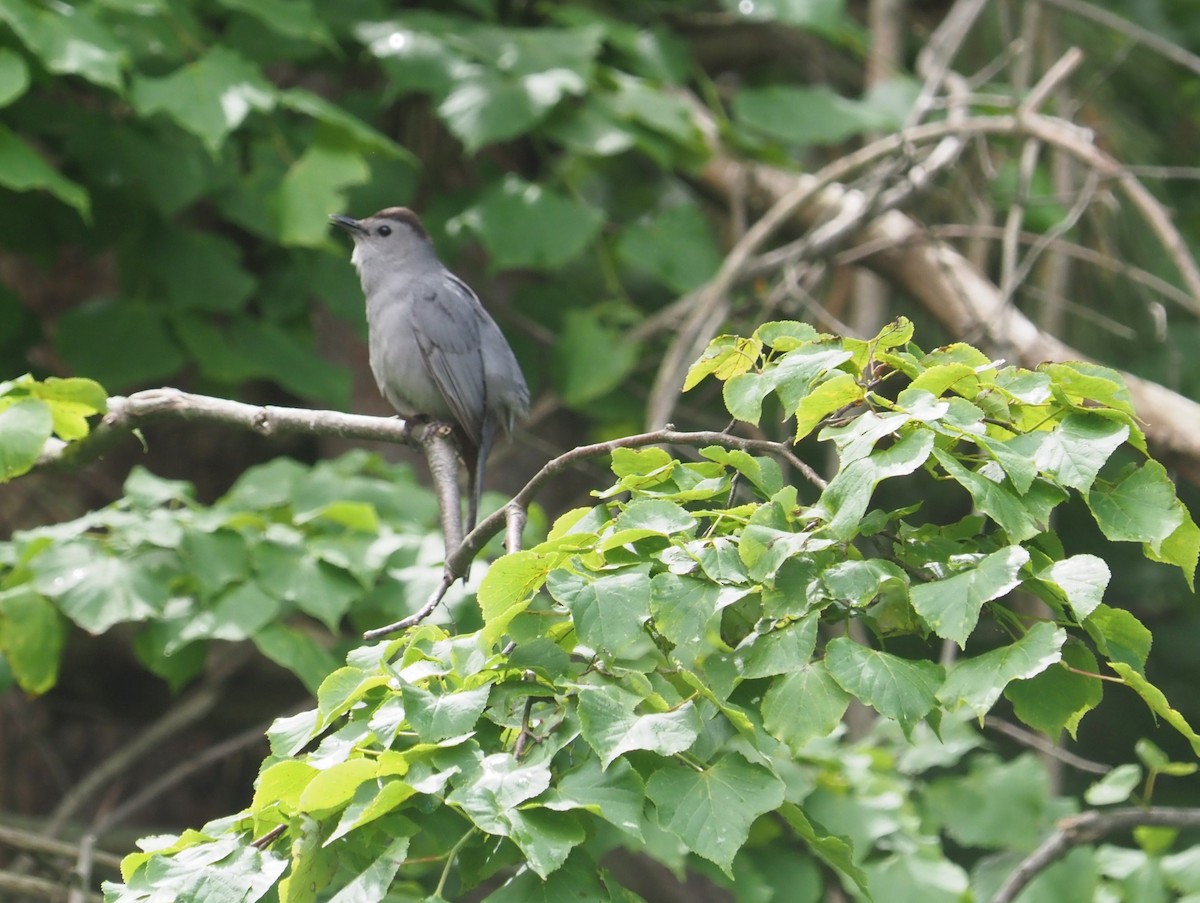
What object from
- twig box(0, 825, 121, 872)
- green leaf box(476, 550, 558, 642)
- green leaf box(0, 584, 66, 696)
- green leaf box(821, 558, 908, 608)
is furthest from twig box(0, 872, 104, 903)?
green leaf box(821, 558, 908, 608)

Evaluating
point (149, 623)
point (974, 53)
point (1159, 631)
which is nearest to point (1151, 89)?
point (974, 53)

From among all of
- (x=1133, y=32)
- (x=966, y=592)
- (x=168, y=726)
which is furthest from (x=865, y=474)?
(x=1133, y=32)

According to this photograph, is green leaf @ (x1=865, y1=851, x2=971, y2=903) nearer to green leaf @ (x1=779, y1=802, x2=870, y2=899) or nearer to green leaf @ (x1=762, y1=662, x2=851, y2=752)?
green leaf @ (x1=779, y1=802, x2=870, y2=899)

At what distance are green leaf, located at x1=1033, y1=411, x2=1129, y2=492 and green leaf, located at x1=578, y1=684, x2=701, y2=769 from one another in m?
0.51

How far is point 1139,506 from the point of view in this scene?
1.61 m

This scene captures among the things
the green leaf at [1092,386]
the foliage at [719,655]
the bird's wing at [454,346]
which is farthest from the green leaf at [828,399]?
the bird's wing at [454,346]

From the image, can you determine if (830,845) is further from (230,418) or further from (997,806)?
(997,806)

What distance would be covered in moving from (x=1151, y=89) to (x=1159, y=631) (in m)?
2.40

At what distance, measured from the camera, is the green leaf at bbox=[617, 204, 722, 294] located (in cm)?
455

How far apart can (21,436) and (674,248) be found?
265 cm

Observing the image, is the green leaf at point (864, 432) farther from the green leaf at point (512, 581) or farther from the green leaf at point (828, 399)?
the green leaf at point (512, 581)

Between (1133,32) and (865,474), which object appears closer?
(865,474)

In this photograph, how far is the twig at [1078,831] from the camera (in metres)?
3.10

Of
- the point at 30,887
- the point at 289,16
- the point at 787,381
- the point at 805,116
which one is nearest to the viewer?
the point at 787,381
